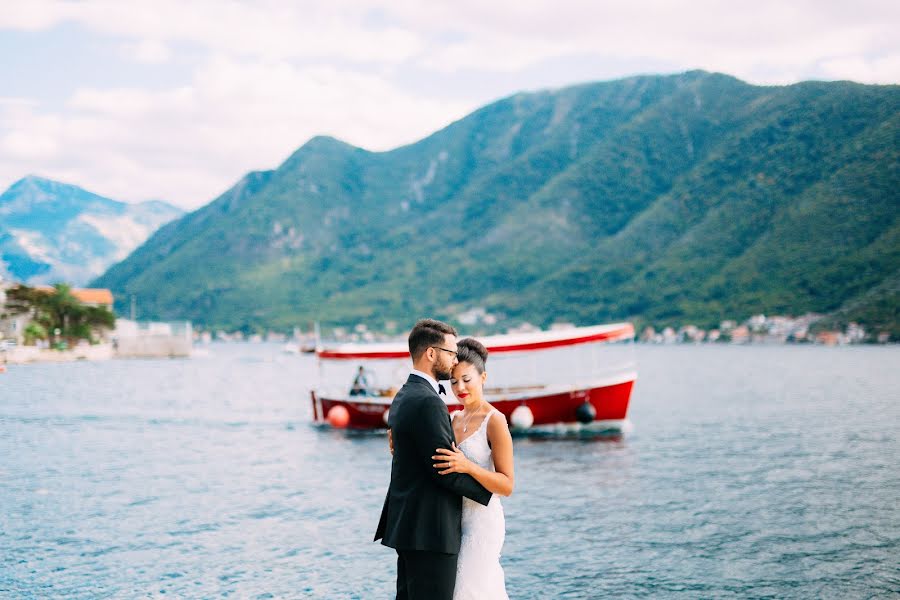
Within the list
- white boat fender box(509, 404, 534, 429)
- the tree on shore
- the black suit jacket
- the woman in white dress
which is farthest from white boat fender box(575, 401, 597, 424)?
the tree on shore

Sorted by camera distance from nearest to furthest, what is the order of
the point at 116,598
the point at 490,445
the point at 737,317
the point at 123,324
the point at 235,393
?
1. the point at 490,445
2. the point at 116,598
3. the point at 235,393
4. the point at 123,324
5. the point at 737,317

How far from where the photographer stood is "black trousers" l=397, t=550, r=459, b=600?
6199 mm

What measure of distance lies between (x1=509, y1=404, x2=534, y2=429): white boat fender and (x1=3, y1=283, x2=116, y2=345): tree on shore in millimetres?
117590

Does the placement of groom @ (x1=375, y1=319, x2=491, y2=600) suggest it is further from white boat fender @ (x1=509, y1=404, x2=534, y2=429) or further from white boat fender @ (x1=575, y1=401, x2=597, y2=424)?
white boat fender @ (x1=575, y1=401, x2=597, y2=424)

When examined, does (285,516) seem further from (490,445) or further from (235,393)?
(235,393)

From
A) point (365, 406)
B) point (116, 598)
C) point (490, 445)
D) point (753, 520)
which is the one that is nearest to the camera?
point (490, 445)

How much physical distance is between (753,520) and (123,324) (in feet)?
557

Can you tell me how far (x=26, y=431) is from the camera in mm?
50062

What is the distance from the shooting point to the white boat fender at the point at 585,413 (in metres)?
40.8

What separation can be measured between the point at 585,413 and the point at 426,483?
35559 mm

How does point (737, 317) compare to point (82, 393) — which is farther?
point (737, 317)

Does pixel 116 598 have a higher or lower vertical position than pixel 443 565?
lower

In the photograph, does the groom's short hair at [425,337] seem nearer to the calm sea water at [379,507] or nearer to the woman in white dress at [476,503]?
the woman in white dress at [476,503]

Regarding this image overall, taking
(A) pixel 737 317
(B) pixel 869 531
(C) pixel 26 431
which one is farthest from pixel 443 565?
(A) pixel 737 317
